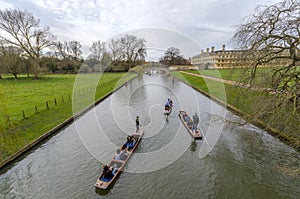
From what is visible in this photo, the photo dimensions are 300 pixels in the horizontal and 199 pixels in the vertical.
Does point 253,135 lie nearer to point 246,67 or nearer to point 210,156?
point 210,156

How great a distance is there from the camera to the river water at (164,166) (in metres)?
7.33

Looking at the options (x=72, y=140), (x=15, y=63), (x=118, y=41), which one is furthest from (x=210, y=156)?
(x=118, y=41)

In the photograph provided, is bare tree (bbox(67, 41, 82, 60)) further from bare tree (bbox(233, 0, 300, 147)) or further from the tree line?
bare tree (bbox(233, 0, 300, 147))

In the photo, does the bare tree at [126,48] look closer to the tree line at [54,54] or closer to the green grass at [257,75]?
the tree line at [54,54]

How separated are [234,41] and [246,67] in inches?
70.4

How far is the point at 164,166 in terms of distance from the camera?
912 cm

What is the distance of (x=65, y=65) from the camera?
69125mm

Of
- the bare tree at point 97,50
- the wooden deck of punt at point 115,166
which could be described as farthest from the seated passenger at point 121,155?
the bare tree at point 97,50

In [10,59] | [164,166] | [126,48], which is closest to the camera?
[164,166]

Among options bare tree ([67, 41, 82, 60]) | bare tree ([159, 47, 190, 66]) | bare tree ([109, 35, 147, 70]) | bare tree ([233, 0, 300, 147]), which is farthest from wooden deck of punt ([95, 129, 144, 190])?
bare tree ([159, 47, 190, 66])

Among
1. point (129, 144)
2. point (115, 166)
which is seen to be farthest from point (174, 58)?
point (115, 166)

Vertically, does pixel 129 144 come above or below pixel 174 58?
below

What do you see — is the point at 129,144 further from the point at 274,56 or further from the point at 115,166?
the point at 274,56

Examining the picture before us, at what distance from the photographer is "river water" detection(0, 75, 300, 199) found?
7328 millimetres
